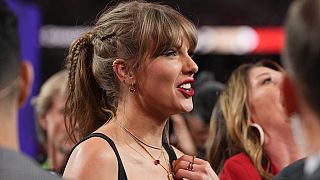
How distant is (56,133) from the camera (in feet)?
14.3

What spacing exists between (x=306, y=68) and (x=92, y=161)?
102cm

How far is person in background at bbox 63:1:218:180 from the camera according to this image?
2.60 meters

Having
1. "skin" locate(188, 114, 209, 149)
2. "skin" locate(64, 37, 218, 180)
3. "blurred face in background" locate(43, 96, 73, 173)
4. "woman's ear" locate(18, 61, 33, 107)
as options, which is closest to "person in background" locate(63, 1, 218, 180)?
"skin" locate(64, 37, 218, 180)

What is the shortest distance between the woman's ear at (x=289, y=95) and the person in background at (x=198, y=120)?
223 cm

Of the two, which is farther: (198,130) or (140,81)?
(198,130)

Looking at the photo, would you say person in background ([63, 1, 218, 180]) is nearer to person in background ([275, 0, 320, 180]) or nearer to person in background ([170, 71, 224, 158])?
person in background ([275, 0, 320, 180])

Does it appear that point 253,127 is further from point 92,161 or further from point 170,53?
point 92,161

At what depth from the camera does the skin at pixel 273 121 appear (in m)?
3.27

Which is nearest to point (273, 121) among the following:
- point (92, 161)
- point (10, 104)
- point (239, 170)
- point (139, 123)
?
point (239, 170)

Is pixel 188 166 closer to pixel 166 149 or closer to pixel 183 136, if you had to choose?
pixel 166 149

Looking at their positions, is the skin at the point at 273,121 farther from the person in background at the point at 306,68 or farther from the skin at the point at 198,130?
the person in background at the point at 306,68

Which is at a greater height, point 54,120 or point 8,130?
point 8,130

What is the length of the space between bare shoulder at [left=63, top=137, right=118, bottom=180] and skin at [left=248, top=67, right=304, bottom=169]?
101 cm

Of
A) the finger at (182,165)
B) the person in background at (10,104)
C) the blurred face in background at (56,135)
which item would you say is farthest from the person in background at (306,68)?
the blurred face in background at (56,135)
